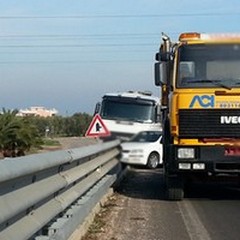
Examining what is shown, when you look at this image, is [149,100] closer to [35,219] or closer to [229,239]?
[229,239]

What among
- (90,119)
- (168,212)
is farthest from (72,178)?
(90,119)

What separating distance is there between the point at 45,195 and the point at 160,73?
24.7 ft

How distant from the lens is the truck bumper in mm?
12625

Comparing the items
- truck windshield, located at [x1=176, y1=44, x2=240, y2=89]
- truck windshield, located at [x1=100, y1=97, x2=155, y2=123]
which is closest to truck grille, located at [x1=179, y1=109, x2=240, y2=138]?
truck windshield, located at [x1=176, y1=44, x2=240, y2=89]

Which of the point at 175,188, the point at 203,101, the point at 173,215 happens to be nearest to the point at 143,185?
the point at 175,188

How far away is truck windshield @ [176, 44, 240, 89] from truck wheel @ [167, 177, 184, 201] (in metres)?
2.07

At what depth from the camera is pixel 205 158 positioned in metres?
12.7

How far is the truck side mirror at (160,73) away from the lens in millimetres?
13578

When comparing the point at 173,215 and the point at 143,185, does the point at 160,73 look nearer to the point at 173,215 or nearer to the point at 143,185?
the point at 173,215

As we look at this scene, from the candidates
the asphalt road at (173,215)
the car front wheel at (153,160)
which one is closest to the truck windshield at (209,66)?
the asphalt road at (173,215)

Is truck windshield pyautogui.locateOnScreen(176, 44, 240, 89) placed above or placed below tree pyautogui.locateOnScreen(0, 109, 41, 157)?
above

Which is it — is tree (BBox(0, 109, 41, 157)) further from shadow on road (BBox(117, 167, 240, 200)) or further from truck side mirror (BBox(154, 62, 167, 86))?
truck side mirror (BBox(154, 62, 167, 86))

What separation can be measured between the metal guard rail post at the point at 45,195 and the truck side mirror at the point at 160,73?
3.50 m

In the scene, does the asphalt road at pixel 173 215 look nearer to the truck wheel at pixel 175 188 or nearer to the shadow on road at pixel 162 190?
the shadow on road at pixel 162 190
